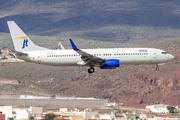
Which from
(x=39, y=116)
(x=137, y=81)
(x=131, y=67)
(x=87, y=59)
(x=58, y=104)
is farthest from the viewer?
(x=131, y=67)

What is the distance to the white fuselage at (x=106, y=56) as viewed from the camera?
255 ft

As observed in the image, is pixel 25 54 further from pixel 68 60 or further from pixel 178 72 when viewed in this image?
pixel 178 72

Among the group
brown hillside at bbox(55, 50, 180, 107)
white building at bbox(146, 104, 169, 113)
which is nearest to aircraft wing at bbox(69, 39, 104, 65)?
white building at bbox(146, 104, 169, 113)

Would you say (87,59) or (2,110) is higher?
(87,59)

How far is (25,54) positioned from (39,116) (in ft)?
168

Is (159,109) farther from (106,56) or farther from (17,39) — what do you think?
(17,39)

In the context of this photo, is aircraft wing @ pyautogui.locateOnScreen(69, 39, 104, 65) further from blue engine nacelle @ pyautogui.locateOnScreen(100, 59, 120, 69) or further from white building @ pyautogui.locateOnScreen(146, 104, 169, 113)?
white building @ pyautogui.locateOnScreen(146, 104, 169, 113)

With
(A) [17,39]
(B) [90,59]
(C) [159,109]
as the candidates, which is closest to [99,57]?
(B) [90,59]

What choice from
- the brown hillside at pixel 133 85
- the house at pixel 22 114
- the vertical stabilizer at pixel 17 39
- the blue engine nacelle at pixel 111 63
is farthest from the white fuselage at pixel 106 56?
the brown hillside at pixel 133 85

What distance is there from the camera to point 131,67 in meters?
192

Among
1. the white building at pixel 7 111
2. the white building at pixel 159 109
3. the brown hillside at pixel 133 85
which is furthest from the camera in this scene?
the brown hillside at pixel 133 85

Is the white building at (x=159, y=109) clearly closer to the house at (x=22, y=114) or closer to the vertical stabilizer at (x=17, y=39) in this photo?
the house at (x=22, y=114)

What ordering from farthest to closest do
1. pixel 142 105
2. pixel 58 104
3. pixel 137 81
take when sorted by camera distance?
pixel 137 81
pixel 142 105
pixel 58 104

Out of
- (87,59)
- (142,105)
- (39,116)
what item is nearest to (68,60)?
(87,59)
